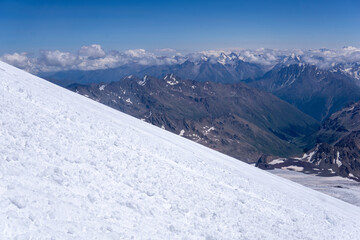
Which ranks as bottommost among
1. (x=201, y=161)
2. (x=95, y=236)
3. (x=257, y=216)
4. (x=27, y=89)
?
(x=95, y=236)

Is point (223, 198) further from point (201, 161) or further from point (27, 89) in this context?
point (27, 89)

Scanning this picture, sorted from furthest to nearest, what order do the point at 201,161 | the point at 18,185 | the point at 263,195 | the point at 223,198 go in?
1. the point at 201,161
2. the point at 263,195
3. the point at 223,198
4. the point at 18,185

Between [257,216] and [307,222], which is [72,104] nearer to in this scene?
[257,216]

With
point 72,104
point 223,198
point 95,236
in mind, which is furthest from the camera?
point 72,104

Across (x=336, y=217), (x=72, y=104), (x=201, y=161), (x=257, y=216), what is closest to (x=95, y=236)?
(x=257, y=216)

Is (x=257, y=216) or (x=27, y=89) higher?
(x=27, y=89)

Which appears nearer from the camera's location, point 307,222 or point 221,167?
point 307,222
